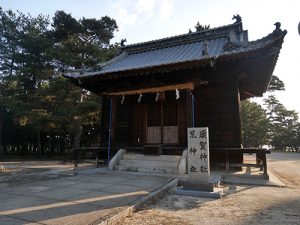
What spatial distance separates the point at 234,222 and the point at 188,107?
6606 millimetres

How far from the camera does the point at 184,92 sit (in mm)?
12492

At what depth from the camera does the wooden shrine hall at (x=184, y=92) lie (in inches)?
416

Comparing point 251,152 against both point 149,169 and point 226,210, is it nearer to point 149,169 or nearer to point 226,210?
point 149,169

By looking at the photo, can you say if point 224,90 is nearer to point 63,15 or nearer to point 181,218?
point 181,218

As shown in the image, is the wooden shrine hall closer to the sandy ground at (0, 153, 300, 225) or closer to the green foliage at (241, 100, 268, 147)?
the sandy ground at (0, 153, 300, 225)

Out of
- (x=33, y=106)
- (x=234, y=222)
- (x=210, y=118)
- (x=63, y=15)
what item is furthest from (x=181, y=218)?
(x=63, y=15)

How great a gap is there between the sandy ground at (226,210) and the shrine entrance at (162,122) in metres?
5.70

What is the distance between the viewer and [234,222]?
458cm

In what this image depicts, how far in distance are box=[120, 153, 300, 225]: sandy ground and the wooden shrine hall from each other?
3.94 metres

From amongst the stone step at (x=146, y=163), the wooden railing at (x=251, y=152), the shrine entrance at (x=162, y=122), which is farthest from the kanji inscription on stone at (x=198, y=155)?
the shrine entrance at (x=162, y=122)

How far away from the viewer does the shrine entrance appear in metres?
12.7

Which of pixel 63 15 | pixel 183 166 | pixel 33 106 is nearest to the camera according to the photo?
pixel 183 166

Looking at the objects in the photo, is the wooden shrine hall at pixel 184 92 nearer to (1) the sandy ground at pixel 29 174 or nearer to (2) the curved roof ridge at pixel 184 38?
(2) the curved roof ridge at pixel 184 38

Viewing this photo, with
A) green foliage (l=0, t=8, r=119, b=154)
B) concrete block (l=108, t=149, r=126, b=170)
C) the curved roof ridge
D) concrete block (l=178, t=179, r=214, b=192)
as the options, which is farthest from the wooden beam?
green foliage (l=0, t=8, r=119, b=154)
